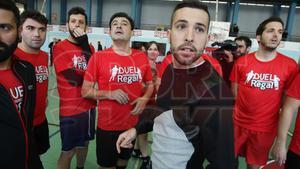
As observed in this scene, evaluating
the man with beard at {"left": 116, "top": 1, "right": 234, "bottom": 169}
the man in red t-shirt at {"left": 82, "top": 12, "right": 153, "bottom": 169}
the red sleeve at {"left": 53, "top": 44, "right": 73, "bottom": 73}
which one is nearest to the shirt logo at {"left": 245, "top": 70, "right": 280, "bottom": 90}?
the man in red t-shirt at {"left": 82, "top": 12, "right": 153, "bottom": 169}

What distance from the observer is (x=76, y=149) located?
2.61 metres

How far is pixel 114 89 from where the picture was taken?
2.20 metres

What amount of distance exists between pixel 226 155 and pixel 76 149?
1988 millimetres

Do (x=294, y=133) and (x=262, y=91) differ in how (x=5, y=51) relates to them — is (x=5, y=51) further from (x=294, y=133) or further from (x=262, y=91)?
(x=262, y=91)

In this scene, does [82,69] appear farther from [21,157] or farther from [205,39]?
[205,39]

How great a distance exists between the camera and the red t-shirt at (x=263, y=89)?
7.27 feet

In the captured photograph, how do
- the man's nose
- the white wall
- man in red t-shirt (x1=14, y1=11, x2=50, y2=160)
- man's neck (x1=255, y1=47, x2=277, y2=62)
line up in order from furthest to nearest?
1. the white wall
2. man's neck (x1=255, y1=47, x2=277, y2=62)
3. man in red t-shirt (x1=14, y1=11, x2=50, y2=160)
4. the man's nose

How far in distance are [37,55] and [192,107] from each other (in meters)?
1.61

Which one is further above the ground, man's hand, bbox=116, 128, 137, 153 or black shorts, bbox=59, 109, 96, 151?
man's hand, bbox=116, 128, 137, 153

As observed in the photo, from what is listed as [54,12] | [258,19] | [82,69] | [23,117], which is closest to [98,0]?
[54,12]

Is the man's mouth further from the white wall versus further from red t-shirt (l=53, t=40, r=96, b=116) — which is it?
the white wall

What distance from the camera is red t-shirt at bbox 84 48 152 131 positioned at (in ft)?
7.14

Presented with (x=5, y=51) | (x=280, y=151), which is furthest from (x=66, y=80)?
(x=280, y=151)

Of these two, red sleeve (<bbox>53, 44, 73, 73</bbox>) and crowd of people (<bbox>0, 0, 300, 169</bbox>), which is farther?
red sleeve (<bbox>53, 44, 73, 73</bbox>)
